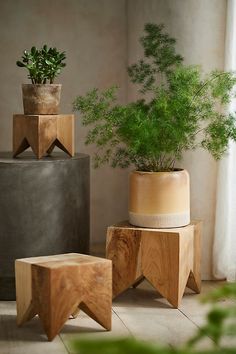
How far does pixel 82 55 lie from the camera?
4555mm

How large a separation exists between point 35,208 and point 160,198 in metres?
0.60

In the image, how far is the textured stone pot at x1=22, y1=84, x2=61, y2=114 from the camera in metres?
3.37

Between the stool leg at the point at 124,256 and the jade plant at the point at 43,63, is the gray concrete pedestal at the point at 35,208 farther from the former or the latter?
the jade plant at the point at 43,63

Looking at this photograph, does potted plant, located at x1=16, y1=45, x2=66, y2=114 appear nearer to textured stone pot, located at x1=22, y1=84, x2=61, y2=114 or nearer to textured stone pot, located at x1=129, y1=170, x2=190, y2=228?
textured stone pot, located at x1=22, y1=84, x2=61, y2=114

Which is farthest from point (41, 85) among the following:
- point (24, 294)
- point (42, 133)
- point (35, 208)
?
point (24, 294)

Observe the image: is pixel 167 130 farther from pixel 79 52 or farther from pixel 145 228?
pixel 79 52

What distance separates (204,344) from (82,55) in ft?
7.97

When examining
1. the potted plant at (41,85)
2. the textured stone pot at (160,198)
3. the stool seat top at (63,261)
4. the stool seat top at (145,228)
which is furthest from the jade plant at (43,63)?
the stool seat top at (63,261)

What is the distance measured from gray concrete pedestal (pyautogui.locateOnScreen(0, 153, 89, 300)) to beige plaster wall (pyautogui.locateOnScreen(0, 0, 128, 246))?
120 centimetres

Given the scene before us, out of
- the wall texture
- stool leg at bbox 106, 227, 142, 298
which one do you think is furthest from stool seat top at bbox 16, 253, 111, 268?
the wall texture

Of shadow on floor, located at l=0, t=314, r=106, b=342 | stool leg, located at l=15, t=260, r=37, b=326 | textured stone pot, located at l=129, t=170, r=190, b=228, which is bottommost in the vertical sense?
shadow on floor, located at l=0, t=314, r=106, b=342

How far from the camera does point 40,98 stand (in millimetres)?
3371

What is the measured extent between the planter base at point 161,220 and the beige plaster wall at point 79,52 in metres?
1.35

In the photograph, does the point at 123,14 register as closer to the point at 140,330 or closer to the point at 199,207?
the point at 199,207
